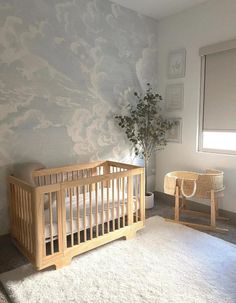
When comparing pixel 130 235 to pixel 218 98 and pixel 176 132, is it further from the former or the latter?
pixel 218 98

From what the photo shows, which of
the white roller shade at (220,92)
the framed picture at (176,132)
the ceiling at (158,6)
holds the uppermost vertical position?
the ceiling at (158,6)

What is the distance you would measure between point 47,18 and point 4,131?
1.29 m

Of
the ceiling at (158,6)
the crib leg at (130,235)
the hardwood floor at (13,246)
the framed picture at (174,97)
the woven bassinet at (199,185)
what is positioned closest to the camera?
the hardwood floor at (13,246)

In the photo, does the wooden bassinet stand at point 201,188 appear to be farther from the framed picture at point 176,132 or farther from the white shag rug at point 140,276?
the framed picture at point 176,132

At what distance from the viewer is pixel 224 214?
319cm

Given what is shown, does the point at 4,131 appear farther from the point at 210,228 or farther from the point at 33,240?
the point at 210,228

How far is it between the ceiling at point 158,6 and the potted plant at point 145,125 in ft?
3.22

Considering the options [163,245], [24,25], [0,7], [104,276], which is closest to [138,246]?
[163,245]

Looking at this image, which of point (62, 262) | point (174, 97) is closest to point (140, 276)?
point (62, 262)

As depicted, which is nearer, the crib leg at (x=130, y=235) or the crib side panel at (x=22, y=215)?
the crib side panel at (x=22, y=215)

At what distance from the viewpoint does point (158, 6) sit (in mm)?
3342

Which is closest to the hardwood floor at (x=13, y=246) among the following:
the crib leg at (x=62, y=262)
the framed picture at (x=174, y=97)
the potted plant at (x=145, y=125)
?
the potted plant at (x=145, y=125)

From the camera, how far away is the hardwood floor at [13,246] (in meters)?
2.16

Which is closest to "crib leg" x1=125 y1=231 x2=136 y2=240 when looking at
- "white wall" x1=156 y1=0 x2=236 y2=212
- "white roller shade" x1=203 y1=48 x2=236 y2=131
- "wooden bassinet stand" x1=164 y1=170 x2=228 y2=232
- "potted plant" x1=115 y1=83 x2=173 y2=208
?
"wooden bassinet stand" x1=164 y1=170 x2=228 y2=232
